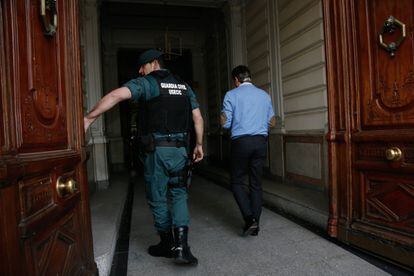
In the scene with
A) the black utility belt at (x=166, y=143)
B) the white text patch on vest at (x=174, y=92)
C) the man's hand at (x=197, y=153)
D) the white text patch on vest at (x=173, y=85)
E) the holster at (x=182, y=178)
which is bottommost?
the holster at (x=182, y=178)

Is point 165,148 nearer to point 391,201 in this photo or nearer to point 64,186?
point 64,186

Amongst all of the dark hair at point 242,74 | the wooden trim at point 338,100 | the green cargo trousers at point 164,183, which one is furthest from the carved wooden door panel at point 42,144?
the wooden trim at point 338,100

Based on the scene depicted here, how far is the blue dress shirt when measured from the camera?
3211mm

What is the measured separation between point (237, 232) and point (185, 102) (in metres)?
1.48

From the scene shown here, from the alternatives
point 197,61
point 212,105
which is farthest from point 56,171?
point 197,61

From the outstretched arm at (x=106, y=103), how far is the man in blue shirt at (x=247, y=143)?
1194mm

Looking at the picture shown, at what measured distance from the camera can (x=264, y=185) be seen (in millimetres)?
5047

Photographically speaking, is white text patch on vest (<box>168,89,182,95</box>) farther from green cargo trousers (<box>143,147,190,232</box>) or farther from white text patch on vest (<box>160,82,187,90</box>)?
green cargo trousers (<box>143,147,190,232</box>)

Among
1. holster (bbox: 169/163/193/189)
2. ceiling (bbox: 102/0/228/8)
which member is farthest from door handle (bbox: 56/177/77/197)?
ceiling (bbox: 102/0/228/8)

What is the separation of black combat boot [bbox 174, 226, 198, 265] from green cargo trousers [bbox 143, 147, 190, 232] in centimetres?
5

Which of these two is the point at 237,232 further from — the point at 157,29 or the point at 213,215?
the point at 157,29

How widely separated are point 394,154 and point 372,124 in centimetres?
33

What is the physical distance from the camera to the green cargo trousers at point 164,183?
2.61m

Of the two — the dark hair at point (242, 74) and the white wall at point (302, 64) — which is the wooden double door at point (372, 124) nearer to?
the dark hair at point (242, 74)
